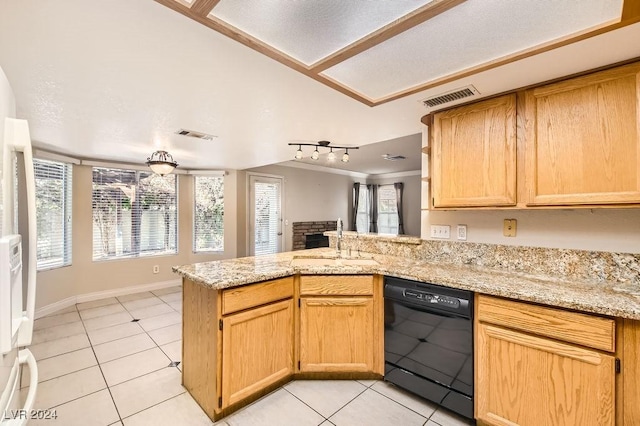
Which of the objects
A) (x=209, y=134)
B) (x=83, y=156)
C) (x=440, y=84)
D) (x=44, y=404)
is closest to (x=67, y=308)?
(x=83, y=156)

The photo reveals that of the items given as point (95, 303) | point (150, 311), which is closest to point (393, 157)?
point (150, 311)

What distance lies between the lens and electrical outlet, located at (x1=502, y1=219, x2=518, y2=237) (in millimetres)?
2080

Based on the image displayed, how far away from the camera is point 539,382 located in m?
1.50

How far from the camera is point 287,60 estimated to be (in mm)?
1520

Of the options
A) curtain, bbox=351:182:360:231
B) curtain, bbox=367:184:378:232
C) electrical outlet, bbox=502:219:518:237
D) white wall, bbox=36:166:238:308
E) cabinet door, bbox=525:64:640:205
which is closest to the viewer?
cabinet door, bbox=525:64:640:205

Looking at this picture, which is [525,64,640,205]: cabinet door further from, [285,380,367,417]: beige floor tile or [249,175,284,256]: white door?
[249,175,284,256]: white door

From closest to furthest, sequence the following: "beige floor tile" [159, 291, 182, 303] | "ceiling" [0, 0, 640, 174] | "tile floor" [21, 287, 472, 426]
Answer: "ceiling" [0, 0, 640, 174]
"tile floor" [21, 287, 472, 426]
"beige floor tile" [159, 291, 182, 303]

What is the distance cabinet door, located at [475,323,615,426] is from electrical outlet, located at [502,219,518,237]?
2.57 ft

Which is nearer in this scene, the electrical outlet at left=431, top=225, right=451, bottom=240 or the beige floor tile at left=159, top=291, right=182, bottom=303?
the electrical outlet at left=431, top=225, right=451, bottom=240

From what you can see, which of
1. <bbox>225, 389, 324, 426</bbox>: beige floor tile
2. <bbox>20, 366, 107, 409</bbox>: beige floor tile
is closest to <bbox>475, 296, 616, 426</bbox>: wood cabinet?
<bbox>225, 389, 324, 426</bbox>: beige floor tile

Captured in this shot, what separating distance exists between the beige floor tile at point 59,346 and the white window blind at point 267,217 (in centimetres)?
292

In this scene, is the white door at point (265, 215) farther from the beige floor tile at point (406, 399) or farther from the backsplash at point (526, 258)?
the beige floor tile at point (406, 399)

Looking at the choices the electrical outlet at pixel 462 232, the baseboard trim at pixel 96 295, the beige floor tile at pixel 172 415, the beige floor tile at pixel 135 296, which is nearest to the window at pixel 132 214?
the baseboard trim at pixel 96 295

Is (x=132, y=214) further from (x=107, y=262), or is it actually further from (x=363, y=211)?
(x=363, y=211)
